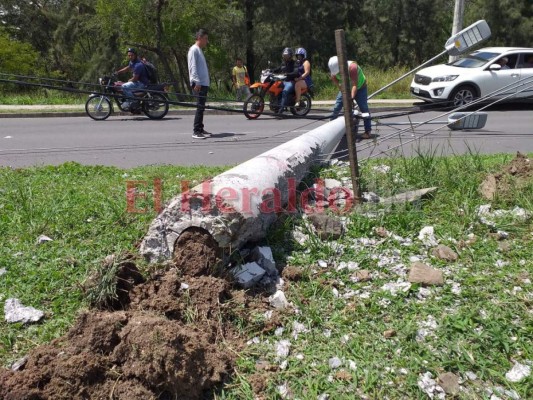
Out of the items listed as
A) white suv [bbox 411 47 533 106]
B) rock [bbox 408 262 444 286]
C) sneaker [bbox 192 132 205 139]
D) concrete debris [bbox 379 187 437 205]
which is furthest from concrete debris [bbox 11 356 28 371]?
white suv [bbox 411 47 533 106]

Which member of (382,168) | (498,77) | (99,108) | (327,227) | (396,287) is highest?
(498,77)

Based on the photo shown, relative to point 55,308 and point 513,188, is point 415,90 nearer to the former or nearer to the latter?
point 513,188

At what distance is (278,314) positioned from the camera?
132 inches

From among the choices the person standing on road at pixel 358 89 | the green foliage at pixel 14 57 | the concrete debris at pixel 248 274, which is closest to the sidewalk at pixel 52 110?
the person standing on road at pixel 358 89

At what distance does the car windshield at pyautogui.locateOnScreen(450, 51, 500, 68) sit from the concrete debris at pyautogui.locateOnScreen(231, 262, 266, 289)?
1335 cm

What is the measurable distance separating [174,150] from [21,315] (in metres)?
5.90

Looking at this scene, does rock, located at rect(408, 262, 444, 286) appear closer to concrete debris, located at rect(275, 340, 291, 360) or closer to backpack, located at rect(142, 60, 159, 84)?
concrete debris, located at rect(275, 340, 291, 360)

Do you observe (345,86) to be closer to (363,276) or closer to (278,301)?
(363,276)

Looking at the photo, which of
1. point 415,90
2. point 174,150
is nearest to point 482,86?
point 415,90

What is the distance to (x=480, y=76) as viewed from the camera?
14312mm

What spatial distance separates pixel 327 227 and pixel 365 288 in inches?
30.4

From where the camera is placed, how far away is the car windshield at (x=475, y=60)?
14.8 m

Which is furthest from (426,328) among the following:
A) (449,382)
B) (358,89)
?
(358,89)

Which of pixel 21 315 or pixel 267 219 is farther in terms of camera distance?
pixel 267 219
